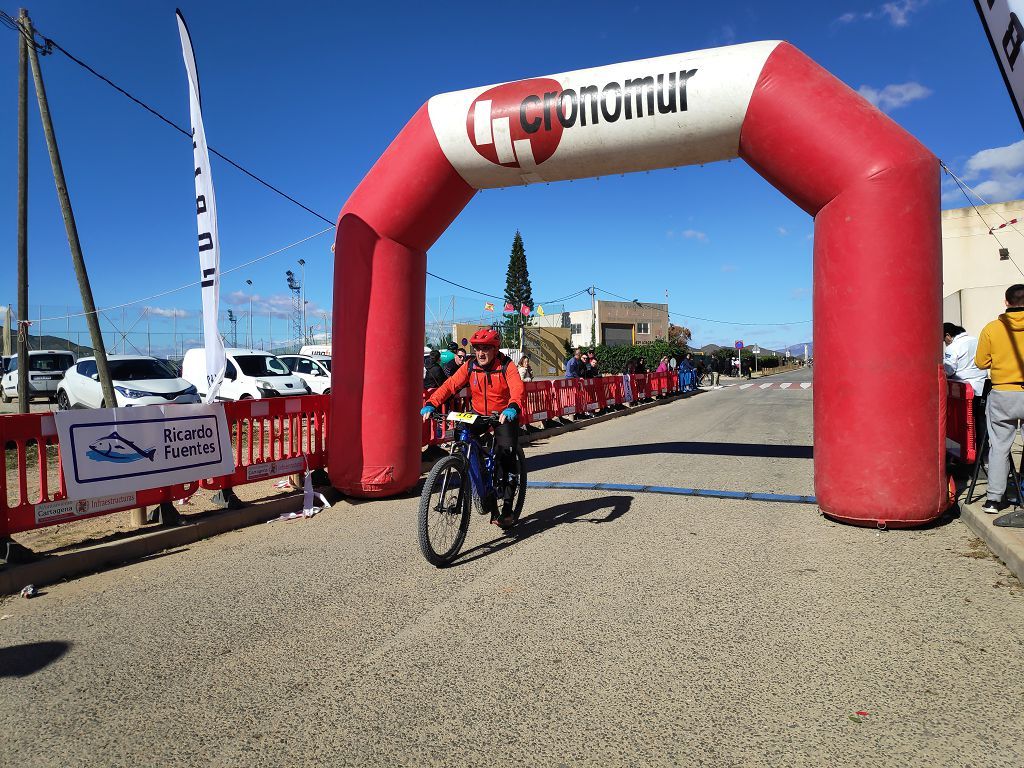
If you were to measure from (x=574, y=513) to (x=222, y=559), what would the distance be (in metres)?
3.19

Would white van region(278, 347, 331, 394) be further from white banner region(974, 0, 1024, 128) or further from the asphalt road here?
white banner region(974, 0, 1024, 128)

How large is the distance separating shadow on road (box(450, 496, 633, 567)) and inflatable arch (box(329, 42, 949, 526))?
1775 mm

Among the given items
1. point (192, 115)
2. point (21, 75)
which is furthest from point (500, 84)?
point (21, 75)

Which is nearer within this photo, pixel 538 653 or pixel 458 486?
pixel 538 653

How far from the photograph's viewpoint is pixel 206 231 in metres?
6.62

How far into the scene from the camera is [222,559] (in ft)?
16.9

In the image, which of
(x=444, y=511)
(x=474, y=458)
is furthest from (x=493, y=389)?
(x=444, y=511)

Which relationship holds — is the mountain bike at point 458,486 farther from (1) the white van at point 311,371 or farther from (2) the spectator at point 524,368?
(1) the white van at point 311,371

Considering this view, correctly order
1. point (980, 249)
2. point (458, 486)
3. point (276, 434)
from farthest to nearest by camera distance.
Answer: point (980, 249) → point (276, 434) → point (458, 486)

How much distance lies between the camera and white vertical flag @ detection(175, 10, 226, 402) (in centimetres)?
657

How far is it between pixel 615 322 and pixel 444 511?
69.1 metres

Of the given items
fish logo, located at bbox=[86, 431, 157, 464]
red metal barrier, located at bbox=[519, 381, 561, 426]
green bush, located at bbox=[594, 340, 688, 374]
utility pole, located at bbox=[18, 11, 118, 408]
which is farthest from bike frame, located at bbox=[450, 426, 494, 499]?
green bush, located at bbox=[594, 340, 688, 374]

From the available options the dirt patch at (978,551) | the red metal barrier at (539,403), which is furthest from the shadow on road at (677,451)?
the dirt patch at (978,551)

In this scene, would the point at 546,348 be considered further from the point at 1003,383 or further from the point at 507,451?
the point at 1003,383
